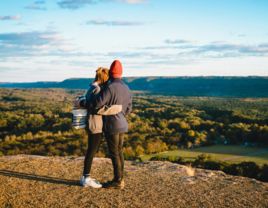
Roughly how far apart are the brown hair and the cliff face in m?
2.08

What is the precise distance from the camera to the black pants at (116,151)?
4.75m

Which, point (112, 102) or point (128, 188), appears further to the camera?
point (128, 188)

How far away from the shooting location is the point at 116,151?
484 cm

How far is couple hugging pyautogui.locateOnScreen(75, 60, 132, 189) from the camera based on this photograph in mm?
4617

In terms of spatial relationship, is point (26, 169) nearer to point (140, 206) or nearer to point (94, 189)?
point (94, 189)

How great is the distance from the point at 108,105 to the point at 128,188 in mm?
1890

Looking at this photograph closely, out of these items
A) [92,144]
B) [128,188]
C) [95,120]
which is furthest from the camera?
[128,188]

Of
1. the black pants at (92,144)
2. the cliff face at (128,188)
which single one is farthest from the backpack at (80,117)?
the cliff face at (128,188)

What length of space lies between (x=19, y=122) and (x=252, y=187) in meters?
52.6

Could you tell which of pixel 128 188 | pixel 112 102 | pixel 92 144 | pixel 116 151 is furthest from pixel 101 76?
pixel 128 188

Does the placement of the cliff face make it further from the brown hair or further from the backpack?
the brown hair

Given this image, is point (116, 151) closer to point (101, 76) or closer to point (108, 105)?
point (108, 105)

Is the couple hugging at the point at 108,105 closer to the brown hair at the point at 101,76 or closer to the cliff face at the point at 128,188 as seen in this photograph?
the brown hair at the point at 101,76

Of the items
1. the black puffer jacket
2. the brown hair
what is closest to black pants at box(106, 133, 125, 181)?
the black puffer jacket
